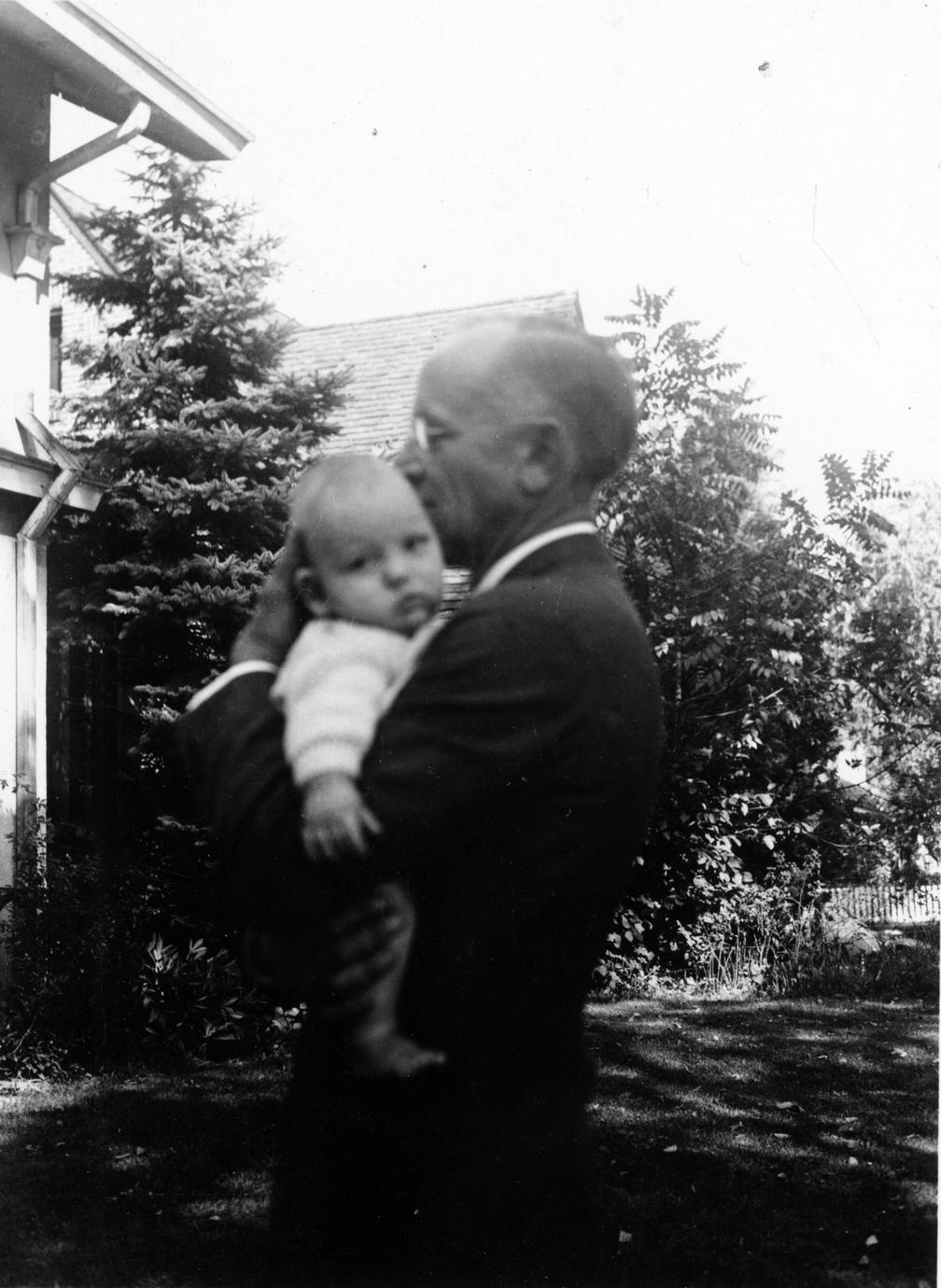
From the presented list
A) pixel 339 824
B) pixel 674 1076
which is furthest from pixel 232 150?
pixel 674 1076

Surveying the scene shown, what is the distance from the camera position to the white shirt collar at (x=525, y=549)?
2.00 meters

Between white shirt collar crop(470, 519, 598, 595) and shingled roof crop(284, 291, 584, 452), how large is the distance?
12.9 inches

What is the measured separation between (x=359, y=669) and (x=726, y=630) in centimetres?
78

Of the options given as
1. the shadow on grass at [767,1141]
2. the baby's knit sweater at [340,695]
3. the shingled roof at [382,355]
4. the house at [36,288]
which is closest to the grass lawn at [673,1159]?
the shadow on grass at [767,1141]

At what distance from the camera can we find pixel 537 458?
6.71ft

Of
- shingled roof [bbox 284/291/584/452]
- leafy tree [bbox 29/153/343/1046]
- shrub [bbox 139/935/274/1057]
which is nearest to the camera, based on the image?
shingled roof [bbox 284/291/584/452]

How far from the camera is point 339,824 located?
197 centimetres

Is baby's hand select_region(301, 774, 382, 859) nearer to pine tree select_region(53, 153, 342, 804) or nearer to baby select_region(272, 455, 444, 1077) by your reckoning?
baby select_region(272, 455, 444, 1077)

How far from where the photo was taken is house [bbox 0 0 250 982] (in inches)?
102

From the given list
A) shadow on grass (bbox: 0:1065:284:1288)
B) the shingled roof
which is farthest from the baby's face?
shadow on grass (bbox: 0:1065:284:1288)

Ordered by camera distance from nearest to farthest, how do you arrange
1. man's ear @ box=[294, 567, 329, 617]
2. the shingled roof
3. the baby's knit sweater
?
the baby's knit sweater
man's ear @ box=[294, 567, 329, 617]
the shingled roof

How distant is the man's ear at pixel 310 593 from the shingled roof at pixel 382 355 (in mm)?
273

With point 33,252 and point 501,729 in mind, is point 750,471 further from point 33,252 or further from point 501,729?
point 33,252

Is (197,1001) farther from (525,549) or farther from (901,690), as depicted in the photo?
(901,690)
